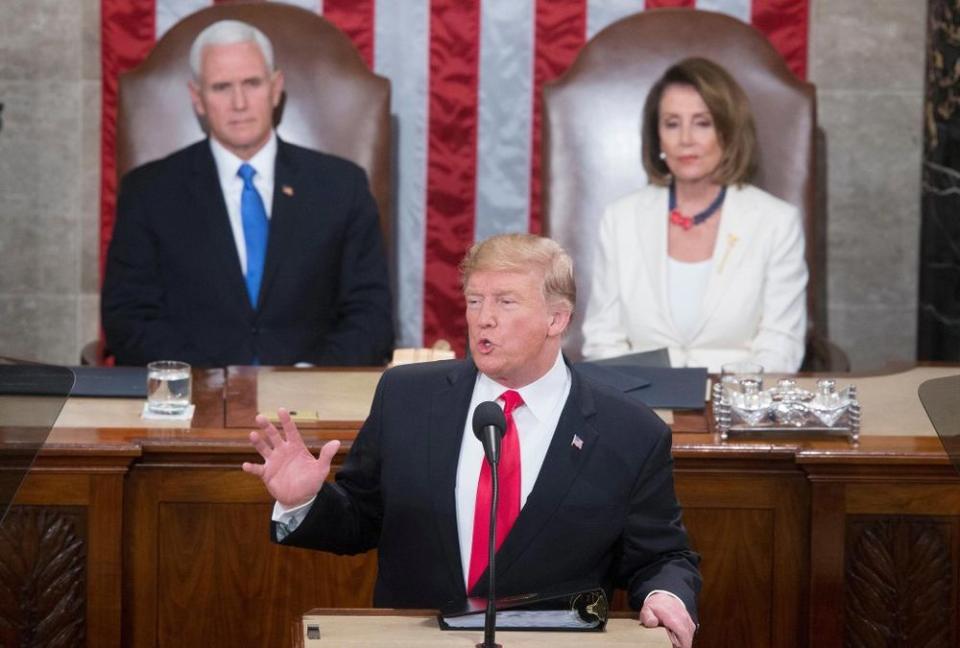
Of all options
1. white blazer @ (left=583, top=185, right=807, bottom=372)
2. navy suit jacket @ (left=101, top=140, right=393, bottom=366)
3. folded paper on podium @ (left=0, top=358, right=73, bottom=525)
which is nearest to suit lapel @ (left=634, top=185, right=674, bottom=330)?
white blazer @ (left=583, top=185, right=807, bottom=372)

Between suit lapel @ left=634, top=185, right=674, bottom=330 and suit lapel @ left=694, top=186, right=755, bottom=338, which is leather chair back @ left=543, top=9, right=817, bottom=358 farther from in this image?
suit lapel @ left=694, top=186, right=755, bottom=338

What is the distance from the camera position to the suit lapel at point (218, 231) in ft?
17.7

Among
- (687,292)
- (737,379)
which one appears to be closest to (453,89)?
Result: (687,292)

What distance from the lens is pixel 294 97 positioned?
18.7ft

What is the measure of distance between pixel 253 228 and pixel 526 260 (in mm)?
2384

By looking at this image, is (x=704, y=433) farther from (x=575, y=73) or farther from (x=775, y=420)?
(x=575, y=73)

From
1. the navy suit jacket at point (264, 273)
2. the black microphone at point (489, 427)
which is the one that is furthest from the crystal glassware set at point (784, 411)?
the navy suit jacket at point (264, 273)

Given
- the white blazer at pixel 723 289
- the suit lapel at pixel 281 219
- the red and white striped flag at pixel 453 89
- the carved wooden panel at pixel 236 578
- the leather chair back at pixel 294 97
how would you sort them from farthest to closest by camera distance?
1. the red and white striped flag at pixel 453 89
2. the leather chair back at pixel 294 97
3. the suit lapel at pixel 281 219
4. the white blazer at pixel 723 289
5. the carved wooden panel at pixel 236 578

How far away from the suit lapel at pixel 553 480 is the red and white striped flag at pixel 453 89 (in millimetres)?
3008

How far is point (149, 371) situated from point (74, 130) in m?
2.21

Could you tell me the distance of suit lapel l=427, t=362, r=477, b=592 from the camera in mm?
3203

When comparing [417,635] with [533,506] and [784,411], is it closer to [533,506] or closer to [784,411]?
[533,506]

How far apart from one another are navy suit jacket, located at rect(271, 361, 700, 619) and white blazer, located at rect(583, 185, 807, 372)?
1980 mm

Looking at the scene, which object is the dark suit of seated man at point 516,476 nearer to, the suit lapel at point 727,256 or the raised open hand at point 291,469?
the raised open hand at point 291,469
